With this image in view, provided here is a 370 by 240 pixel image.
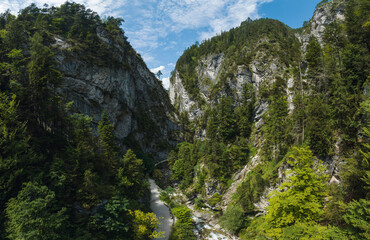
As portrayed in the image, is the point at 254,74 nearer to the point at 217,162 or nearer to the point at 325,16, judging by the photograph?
the point at 325,16

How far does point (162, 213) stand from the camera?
37719 millimetres

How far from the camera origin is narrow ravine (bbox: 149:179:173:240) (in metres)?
31.4

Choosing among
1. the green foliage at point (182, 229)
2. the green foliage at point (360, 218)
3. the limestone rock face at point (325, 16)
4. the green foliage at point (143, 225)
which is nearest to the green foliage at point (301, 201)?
the green foliage at point (360, 218)

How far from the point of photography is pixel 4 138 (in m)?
15.9

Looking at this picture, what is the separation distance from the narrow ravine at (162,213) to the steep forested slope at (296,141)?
7.55 metres

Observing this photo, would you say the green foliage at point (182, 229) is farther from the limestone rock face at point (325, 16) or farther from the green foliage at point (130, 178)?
the limestone rock face at point (325, 16)

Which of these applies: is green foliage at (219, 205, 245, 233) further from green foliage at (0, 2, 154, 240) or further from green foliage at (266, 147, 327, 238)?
green foliage at (266, 147, 327, 238)

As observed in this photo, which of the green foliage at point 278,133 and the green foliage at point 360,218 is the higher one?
the green foliage at point 278,133

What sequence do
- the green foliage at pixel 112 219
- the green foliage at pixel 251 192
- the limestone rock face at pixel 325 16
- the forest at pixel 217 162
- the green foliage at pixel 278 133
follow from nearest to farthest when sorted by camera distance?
the forest at pixel 217 162 < the green foliage at pixel 112 219 < the green foliage at pixel 251 192 < the green foliage at pixel 278 133 < the limestone rock face at pixel 325 16

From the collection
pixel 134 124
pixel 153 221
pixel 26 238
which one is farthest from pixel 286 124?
pixel 134 124

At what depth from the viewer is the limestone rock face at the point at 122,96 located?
49.8 metres

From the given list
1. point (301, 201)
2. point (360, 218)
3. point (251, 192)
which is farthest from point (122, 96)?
point (360, 218)

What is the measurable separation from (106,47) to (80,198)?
56.1 metres

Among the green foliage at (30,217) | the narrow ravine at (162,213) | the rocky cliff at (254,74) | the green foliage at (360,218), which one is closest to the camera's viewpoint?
the green foliage at (360,218)
